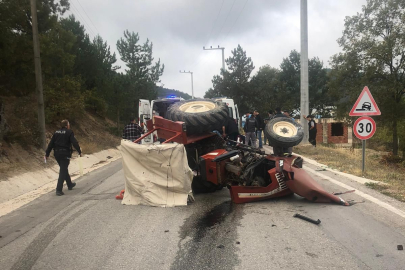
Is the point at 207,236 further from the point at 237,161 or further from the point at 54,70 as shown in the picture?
the point at 54,70

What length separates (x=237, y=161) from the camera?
6363 millimetres

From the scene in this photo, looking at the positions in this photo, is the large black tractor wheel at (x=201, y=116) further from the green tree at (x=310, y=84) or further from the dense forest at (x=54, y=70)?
the green tree at (x=310, y=84)

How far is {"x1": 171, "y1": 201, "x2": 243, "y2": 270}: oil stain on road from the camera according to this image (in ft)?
12.0

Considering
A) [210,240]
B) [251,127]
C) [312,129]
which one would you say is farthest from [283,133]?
[312,129]

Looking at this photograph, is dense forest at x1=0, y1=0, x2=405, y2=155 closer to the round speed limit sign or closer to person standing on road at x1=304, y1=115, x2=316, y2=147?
person standing on road at x1=304, y1=115, x2=316, y2=147

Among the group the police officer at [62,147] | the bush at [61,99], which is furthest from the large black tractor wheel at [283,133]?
the bush at [61,99]

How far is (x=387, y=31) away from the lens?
16500 mm

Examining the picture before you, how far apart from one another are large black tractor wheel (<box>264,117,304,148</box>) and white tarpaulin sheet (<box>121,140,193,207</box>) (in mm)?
1812

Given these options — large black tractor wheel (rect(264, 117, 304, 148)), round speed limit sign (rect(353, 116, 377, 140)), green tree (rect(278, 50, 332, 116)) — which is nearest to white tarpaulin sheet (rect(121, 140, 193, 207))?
large black tractor wheel (rect(264, 117, 304, 148))

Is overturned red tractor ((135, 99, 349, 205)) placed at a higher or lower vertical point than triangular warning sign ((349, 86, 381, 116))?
lower

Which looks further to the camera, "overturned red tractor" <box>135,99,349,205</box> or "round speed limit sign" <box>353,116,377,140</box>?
"round speed limit sign" <box>353,116,377,140</box>

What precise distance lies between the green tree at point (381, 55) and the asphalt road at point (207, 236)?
39.1 ft

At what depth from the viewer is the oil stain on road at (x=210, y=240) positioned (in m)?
3.64

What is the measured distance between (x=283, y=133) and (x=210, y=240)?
3.15 meters
